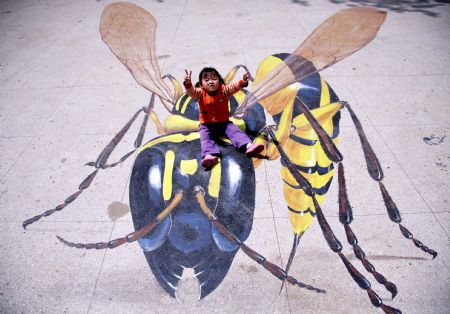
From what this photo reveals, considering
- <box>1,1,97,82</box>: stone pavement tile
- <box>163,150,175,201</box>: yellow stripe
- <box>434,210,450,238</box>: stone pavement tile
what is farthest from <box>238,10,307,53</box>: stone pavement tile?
<box>1,1,97,82</box>: stone pavement tile

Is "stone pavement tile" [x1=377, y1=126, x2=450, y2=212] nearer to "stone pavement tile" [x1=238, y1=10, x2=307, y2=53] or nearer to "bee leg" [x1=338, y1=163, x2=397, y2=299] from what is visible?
"bee leg" [x1=338, y1=163, x2=397, y2=299]

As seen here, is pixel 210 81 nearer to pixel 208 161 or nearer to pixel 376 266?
pixel 208 161

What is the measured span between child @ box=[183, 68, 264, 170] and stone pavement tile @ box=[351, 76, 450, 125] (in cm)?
185

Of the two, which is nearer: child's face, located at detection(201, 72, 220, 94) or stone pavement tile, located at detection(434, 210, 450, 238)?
stone pavement tile, located at detection(434, 210, 450, 238)

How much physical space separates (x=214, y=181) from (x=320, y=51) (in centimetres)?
151

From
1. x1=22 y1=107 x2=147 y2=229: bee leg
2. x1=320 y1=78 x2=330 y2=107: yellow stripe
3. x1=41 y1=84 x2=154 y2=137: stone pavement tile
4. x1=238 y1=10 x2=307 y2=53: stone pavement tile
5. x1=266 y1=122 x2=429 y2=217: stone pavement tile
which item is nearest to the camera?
x1=266 y1=122 x2=429 y2=217: stone pavement tile

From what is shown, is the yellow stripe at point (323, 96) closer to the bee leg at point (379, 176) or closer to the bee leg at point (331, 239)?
the bee leg at point (379, 176)

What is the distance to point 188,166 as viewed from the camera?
2723mm

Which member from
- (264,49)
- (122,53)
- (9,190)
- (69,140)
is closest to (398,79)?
(264,49)

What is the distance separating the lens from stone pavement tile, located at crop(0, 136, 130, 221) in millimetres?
2930

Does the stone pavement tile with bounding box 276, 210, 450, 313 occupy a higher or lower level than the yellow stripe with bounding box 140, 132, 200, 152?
lower

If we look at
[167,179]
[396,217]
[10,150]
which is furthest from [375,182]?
[10,150]

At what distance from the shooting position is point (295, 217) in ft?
8.99

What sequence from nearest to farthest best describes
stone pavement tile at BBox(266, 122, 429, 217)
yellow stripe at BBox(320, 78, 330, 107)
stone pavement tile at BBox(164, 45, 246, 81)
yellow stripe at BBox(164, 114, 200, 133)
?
stone pavement tile at BBox(266, 122, 429, 217) → yellow stripe at BBox(164, 114, 200, 133) → yellow stripe at BBox(320, 78, 330, 107) → stone pavement tile at BBox(164, 45, 246, 81)
